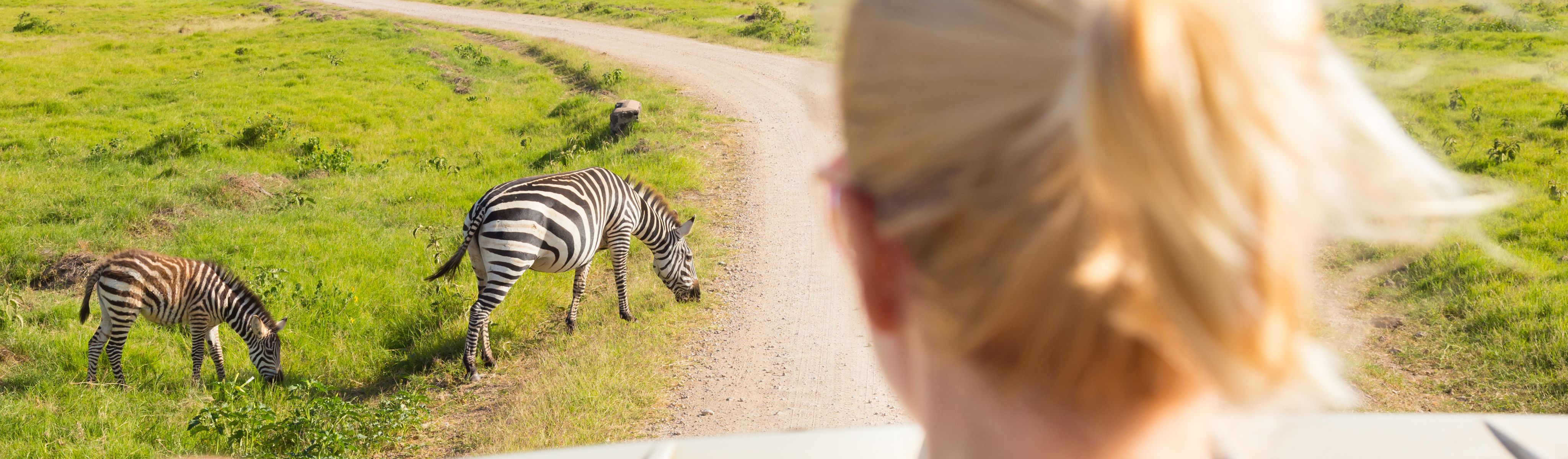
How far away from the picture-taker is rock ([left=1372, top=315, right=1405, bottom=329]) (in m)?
5.82

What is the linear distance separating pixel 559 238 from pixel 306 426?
1976 millimetres

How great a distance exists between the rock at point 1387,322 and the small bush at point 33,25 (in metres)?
31.5

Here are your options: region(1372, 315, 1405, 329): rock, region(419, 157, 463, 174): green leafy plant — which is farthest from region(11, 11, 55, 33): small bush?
region(1372, 315, 1405, 329): rock

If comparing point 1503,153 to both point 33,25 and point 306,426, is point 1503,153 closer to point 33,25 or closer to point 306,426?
point 306,426

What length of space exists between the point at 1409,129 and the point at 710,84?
11.4 meters

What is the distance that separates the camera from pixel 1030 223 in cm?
58

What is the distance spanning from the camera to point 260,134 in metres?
12.1

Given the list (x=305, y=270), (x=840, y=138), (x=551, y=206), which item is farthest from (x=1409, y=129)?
(x=305, y=270)

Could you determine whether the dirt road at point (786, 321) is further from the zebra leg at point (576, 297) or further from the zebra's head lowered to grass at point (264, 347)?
the zebra's head lowered to grass at point (264, 347)

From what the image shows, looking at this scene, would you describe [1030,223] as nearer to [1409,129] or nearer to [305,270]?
[305,270]

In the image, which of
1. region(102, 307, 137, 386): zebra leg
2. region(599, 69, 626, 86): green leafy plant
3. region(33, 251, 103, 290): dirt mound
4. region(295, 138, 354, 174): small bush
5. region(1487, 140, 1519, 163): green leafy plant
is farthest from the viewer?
region(599, 69, 626, 86): green leafy plant

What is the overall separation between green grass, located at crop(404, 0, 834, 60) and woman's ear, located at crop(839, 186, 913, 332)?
1679 centimetres

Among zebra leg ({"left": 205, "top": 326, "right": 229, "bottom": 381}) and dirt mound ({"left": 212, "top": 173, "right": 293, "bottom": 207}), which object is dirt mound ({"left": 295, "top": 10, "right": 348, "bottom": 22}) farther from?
zebra leg ({"left": 205, "top": 326, "right": 229, "bottom": 381})

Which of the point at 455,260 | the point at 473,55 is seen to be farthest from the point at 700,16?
the point at 455,260
